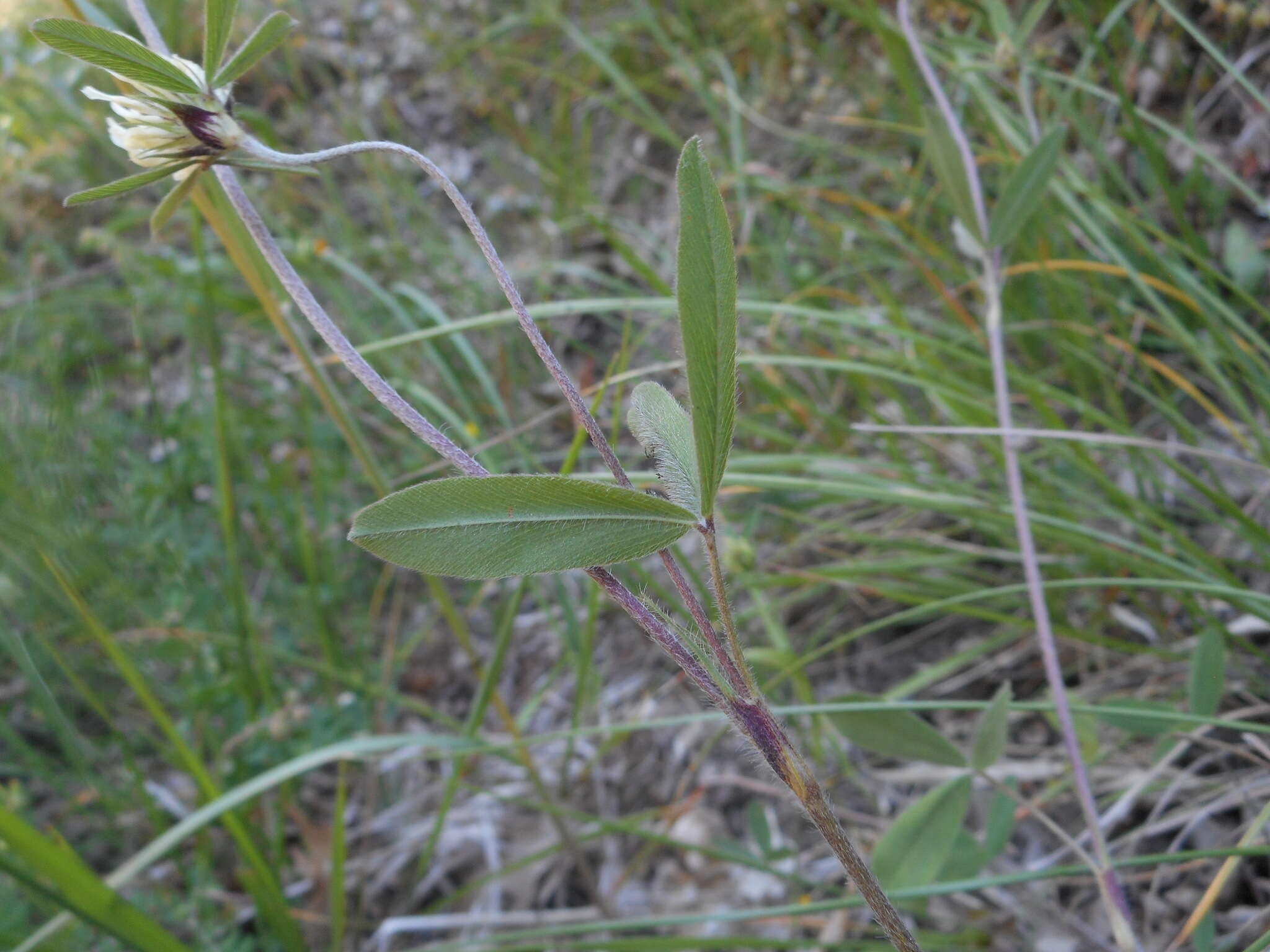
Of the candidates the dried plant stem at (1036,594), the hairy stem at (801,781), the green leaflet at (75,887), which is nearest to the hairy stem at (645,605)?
the hairy stem at (801,781)

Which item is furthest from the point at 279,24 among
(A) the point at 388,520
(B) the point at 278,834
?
(B) the point at 278,834

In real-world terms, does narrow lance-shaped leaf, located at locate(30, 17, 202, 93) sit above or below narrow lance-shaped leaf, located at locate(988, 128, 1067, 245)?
above

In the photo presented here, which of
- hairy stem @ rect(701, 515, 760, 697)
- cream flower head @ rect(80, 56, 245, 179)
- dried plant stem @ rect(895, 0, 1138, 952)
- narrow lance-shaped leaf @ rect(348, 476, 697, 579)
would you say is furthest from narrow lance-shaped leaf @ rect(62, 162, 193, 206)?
dried plant stem @ rect(895, 0, 1138, 952)

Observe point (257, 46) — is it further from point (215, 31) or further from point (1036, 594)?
point (1036, 594)

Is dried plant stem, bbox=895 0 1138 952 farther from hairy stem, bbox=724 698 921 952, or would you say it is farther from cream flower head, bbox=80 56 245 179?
cream flower head, bbox=80 56 245 179

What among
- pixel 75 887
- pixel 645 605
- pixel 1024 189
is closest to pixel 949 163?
pixel 1024 189

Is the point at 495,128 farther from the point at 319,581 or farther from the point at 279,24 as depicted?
the point at 279,24

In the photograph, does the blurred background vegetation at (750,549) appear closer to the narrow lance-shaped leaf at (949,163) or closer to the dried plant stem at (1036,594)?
the dried plant stem at (1036,594)
